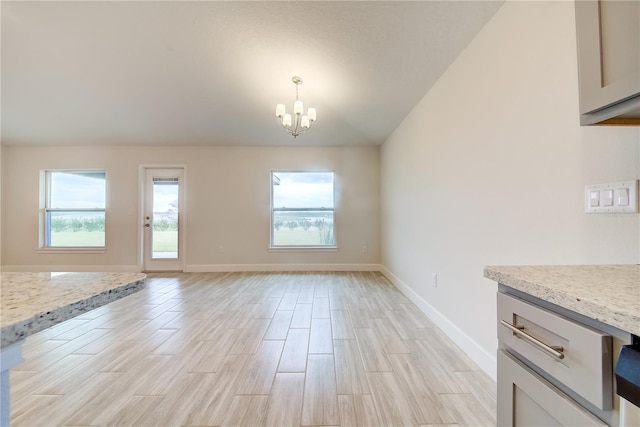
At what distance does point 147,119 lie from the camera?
3867 millimetres

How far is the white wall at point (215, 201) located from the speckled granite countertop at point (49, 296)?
4259 millimetres

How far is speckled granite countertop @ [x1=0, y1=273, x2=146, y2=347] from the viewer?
0.43 meters

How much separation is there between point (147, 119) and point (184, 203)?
1638 millimetres

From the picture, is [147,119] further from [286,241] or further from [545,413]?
[545,413]

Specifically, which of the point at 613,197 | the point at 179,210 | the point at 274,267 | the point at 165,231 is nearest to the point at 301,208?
the point at 274,267

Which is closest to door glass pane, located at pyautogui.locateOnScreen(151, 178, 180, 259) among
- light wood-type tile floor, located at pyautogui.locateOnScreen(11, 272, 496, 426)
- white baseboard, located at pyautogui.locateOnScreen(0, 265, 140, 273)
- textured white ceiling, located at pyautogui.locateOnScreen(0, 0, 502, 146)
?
white baseboard, located at pyautogui.locateOnScreen(0, 265, 140, 273)

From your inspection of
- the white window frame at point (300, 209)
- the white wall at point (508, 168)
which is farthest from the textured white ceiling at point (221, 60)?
the white window frame at point (300, 209)

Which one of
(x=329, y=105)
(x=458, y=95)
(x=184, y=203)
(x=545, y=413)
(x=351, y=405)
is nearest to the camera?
(x=545, y=413)

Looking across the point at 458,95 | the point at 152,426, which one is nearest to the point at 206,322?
the point at 152,426

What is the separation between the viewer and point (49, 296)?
553 mm

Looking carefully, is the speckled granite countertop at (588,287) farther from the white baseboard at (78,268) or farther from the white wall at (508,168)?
the white baseboard at (78,268)

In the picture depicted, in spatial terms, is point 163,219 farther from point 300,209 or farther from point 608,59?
point 608,59

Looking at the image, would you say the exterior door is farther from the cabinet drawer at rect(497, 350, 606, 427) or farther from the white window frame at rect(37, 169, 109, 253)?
the cabinet drawer at rect(497, 350, 606, 427)

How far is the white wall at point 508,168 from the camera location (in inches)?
43.6
